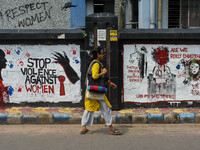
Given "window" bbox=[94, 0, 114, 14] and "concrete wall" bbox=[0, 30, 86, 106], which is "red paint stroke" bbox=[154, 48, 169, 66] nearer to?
"concrete wall" bbox=[0, 30, 86, 106]

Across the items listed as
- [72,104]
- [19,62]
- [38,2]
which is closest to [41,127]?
[72,104]

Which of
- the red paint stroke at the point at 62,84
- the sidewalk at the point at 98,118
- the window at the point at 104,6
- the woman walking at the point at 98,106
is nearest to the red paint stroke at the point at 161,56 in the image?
the sidewalk at the point at 98,118

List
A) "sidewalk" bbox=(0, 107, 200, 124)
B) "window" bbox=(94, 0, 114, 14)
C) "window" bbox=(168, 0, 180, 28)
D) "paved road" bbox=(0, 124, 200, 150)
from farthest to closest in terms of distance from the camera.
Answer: "window" bbox=(94, 0, 114, 14)
"window" bbox=(168, 0, 180, 28)
"sidewalk" bbox=(0, 107, 200, 124)
"paved road" bbox=(0, 124, 200, 150)

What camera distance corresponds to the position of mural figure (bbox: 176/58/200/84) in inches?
281

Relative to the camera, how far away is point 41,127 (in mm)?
6090

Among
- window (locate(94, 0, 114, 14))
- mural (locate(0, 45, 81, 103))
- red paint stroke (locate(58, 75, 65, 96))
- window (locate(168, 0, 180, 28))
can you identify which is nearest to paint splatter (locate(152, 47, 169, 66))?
mural (locate(0, 45, 81, 103))

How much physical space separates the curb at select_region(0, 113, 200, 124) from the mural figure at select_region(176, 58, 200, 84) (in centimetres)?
112

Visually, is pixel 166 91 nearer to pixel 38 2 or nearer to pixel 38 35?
pixel 38 35

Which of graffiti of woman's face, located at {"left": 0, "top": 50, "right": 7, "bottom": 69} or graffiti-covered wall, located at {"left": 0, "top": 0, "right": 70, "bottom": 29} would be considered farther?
A: graffiti-covered wall, located at {"left": 0, "top": 0, "right": 70, "bottom": 29}

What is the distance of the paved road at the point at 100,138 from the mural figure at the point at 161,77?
3.89 ft

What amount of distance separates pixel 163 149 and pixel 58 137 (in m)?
1.91

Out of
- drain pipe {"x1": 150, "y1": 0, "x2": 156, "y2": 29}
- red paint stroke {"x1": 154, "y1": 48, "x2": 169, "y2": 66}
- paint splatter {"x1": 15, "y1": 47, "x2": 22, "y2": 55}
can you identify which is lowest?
red paint stroke {"x1": 154, "y1": 48, "x2": 169, "y2": 66}

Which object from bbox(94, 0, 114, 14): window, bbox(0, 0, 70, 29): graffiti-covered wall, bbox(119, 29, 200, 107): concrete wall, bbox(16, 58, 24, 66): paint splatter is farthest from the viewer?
bbox(94, 0, 114, 14): window

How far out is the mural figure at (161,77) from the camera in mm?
7102
